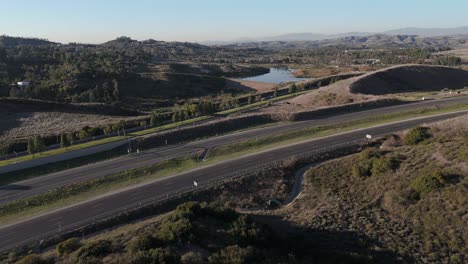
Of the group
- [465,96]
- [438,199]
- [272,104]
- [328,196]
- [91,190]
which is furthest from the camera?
[272,104]

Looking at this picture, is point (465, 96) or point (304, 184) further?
point (465, 96)

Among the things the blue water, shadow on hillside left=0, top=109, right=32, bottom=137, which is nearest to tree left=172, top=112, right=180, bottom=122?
shadow on hillside left=0, top=109, right=32, bottom=137

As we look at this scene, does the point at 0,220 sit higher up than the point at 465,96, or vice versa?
the point at 465,96

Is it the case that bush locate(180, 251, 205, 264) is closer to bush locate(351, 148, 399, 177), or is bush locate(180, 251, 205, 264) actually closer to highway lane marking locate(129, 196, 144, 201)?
highway lane marking locate(129, 196, 144, 201)

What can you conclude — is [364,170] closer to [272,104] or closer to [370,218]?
[370,218]

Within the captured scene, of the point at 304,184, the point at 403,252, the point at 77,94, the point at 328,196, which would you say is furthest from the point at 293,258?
the point at 77,94

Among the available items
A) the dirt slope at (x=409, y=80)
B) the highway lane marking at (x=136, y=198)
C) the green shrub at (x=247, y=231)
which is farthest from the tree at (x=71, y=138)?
the dirt slope at (x=409, y=80)

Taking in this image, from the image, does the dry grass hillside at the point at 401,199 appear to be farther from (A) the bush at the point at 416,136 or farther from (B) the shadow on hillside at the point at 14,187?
(B) the shadow on hillside at the point at 14,187
